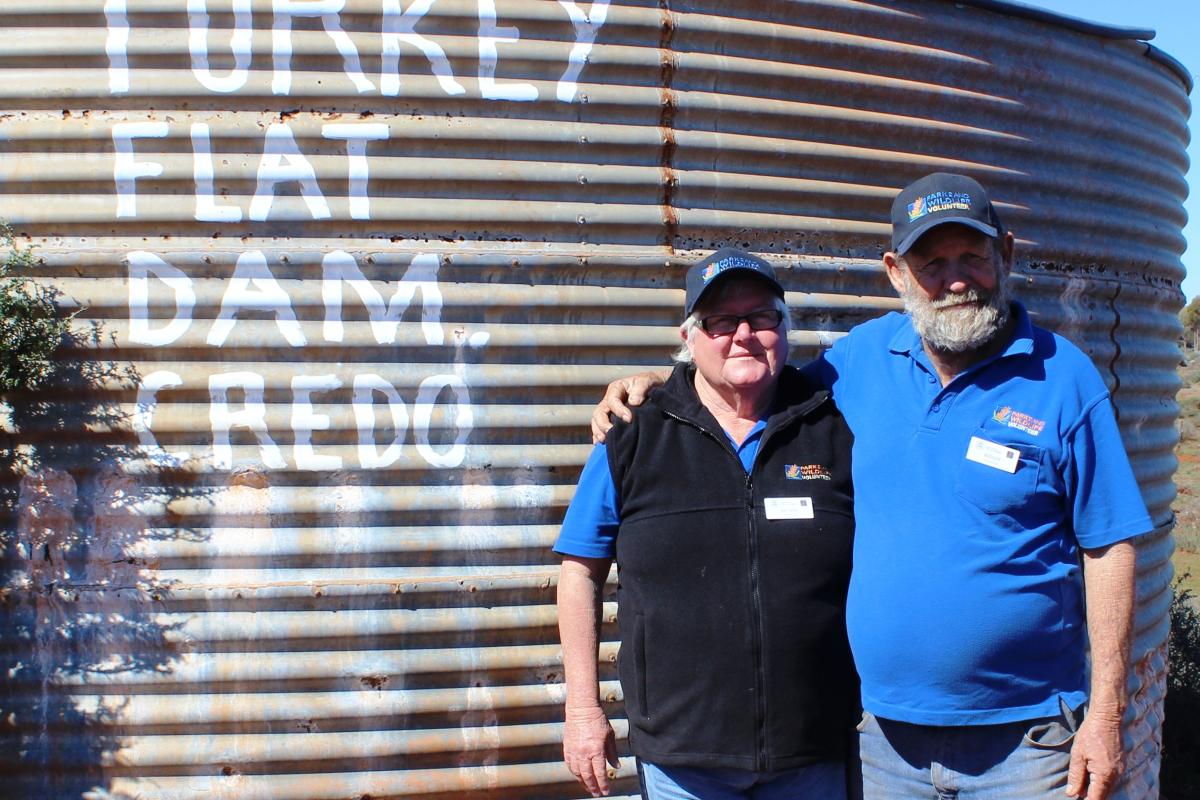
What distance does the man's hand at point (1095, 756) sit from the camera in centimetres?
236

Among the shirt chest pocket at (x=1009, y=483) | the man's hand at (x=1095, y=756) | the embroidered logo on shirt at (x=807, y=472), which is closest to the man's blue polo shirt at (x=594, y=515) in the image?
the embroidered logo on shirt at (x=807, y=472)

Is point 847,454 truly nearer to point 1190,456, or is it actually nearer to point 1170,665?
point 1170,665

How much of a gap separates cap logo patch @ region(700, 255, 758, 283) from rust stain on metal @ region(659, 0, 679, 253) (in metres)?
1.04

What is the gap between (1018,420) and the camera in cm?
245

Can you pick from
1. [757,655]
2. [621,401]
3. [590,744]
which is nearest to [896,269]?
[621,401]

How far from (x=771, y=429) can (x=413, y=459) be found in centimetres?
137

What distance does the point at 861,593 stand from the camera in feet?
8.29

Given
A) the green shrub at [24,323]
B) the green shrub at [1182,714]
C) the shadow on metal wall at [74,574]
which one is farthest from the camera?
the green shrub at [1182,714]

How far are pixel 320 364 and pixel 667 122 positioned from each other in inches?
58.4

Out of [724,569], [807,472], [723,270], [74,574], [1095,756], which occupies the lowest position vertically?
→ [1095,756]

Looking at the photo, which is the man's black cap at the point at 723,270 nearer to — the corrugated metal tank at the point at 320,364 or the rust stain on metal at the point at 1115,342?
the corrugated metal tank at the point at 320,364

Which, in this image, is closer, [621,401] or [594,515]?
[594,515]

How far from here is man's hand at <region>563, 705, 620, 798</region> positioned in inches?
106

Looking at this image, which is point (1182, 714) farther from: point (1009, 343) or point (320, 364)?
point (320, 364)
